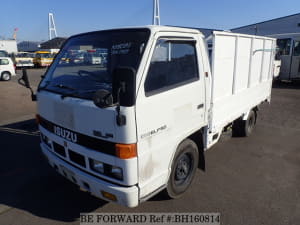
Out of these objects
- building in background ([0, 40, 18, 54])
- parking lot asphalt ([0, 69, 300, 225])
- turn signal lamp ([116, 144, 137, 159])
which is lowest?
parking lot asphalt ([0, 69, 300, 225])

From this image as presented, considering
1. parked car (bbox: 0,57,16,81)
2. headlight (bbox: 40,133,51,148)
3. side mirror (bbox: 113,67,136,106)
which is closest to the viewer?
side mirror (bbox: 113,67,136,106)

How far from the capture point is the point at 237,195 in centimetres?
324

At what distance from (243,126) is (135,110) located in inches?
151

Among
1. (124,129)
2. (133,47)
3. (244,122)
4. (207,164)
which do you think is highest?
(133,47)

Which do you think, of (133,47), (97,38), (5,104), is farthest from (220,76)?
(5,104)

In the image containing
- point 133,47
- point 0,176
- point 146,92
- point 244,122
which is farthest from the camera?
point 244,122

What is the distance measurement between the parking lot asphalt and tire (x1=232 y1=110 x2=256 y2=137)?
0.53ft

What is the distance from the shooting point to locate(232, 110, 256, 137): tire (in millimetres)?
5148

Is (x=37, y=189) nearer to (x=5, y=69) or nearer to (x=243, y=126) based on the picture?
(x=243, y=126)

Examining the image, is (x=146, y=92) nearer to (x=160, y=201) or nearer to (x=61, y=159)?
(x=61, y=159)

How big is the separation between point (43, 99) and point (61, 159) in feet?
2.52

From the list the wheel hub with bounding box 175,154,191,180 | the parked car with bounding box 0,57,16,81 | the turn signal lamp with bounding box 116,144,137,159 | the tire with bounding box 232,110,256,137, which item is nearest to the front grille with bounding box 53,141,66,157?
the turn signal lamp with bounding box 116,144,137,159

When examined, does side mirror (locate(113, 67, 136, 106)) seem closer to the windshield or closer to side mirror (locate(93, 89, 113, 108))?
side mirror (locate(93, 89, 113, 108))

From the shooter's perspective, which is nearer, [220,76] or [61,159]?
[61,159]
